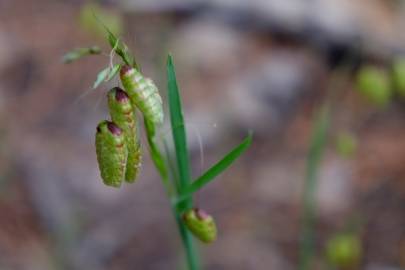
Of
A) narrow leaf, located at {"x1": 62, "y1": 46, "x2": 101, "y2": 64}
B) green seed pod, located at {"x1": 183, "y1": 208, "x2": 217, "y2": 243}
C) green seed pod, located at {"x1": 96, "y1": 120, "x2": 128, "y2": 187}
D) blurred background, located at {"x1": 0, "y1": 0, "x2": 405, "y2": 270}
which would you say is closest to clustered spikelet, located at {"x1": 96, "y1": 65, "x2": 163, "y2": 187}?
green seed pod, located at {"x1": 96, "y1": 120, "x2": 128, "y2": 187}

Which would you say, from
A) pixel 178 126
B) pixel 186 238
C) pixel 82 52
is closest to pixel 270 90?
pixel 186 238

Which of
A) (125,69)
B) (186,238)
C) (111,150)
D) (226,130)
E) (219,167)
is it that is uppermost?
(125,69)

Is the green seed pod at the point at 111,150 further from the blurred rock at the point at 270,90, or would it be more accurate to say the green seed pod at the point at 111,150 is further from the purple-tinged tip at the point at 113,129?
the blurred rock at the point at 270,90

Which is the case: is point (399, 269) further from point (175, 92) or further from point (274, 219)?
point (175, 92)

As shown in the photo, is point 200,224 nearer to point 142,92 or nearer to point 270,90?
point 142,92

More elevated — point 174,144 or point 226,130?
point 174,144

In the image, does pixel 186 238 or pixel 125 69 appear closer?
pixel 125 69

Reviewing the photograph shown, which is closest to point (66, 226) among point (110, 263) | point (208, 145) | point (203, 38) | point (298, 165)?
point (110, 263)

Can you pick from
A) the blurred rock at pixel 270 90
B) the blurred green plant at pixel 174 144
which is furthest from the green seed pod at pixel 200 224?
the blurred rock at pixel 270 90
